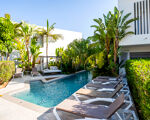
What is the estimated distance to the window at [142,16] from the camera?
35.8 feet

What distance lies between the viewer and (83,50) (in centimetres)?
1945

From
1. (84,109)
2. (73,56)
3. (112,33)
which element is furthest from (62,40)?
(84,109)

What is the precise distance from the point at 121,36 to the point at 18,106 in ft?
38.0

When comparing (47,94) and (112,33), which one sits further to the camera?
(112,33)

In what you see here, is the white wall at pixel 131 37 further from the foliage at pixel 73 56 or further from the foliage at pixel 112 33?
the foliage at pixel 73 56

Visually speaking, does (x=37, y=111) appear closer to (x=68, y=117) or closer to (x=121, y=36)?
(x=68, y=117)

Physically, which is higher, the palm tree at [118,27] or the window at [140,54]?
the palm tree at [118,27]

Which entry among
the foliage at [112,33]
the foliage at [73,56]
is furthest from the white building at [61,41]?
the foliage at [112,33]

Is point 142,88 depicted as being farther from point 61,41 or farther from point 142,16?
point 61,41

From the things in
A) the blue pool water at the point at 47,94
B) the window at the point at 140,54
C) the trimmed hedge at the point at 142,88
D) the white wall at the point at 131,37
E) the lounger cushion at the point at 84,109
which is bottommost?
the blue pool water at the point at 47,94

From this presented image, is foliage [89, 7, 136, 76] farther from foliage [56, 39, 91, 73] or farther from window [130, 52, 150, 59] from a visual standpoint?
foliage [56, 39, 91, 73]

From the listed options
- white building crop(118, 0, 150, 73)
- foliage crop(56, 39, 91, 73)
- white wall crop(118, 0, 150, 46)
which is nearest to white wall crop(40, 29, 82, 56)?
foliage crop(56, 39, 91, 73)

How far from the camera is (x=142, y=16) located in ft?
36.6

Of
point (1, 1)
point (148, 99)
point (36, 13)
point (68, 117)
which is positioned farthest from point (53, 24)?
point (148, 99)
